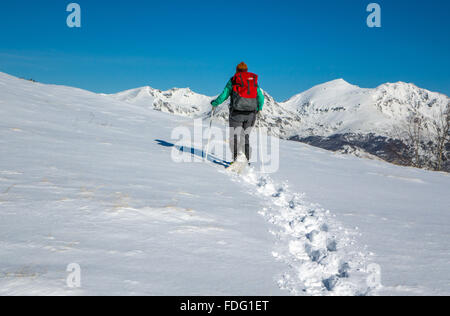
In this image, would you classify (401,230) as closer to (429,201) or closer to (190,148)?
(429,201)

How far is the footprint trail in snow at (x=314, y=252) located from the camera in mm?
2730

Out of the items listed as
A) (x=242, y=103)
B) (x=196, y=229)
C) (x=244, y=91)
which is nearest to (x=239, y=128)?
(x=242, y=103)

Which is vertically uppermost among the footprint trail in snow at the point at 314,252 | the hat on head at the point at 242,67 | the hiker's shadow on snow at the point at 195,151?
the hat on head at the point at 242,67

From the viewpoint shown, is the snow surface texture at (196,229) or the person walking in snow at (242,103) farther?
the person walking in snow at (242,103)

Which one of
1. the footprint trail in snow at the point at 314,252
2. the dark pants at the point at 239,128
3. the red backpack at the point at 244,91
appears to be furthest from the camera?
the dark pants at the point at 239,128

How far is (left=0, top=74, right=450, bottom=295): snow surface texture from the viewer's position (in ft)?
8.56

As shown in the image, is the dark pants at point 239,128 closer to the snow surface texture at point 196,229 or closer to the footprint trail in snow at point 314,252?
the snow surface texture at point 196,229

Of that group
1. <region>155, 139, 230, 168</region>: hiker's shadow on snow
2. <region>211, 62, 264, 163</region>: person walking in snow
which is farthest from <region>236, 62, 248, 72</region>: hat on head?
<region>155, 139, 230, 168</region>: hiker's shadow on snow

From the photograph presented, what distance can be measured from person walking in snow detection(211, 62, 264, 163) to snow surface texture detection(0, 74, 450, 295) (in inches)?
40.6

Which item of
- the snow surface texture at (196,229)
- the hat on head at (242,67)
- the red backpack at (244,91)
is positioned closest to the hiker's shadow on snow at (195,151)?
the snow surface texture at (196,229)

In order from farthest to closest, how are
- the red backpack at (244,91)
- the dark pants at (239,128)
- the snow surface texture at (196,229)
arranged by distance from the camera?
the dark pants at (239,128)
the red backpack at (244,91)
the snow surface texture at (196,229)

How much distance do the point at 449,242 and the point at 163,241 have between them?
360 centimetres

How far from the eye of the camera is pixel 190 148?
10469 millimetres
